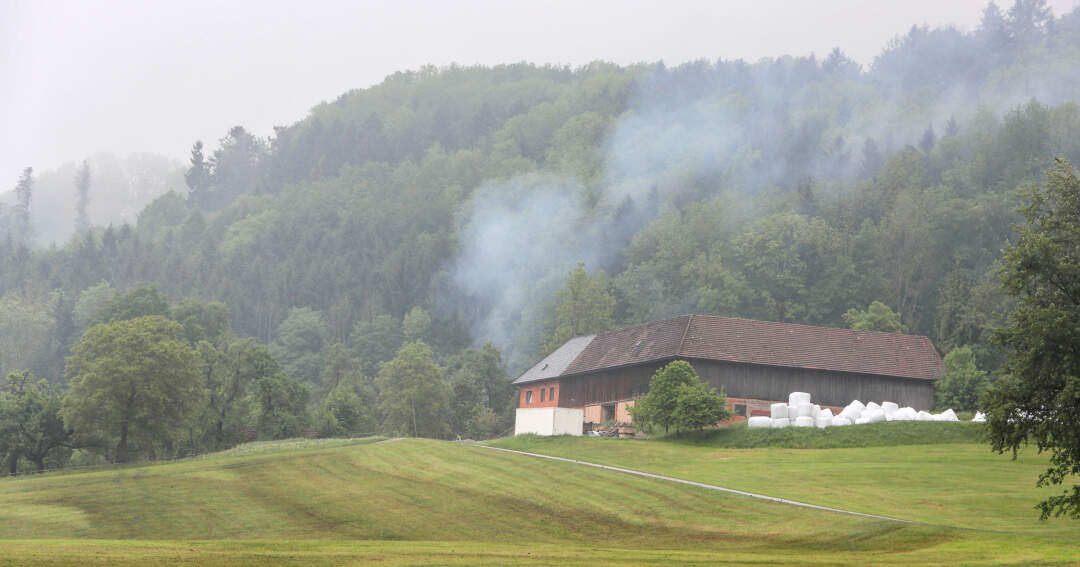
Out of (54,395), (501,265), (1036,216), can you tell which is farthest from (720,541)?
(501,265)

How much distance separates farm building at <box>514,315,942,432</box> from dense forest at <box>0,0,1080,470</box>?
5500 mm

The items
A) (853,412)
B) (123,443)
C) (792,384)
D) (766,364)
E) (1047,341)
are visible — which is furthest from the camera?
(792,384)

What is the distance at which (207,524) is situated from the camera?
32094mm

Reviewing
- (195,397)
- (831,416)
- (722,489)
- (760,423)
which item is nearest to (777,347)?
(831,416)

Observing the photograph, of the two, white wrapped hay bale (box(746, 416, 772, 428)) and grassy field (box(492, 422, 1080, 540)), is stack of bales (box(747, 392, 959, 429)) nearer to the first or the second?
white wrapped hay bale (box(746, 416, 772, 428))

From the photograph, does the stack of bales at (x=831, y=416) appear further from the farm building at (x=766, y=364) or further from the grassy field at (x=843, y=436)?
the farm building at (x=766, y=364)

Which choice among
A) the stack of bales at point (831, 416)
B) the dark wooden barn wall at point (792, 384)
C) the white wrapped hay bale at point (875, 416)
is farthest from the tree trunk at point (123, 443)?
the white wrapped hay bale at point (875, 416)

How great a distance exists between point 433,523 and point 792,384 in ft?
132

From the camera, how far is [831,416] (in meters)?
55.8

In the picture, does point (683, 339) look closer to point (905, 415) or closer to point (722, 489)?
point (905, 415)

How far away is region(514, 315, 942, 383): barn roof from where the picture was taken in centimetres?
6700

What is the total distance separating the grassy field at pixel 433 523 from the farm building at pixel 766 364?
2168 centimetres

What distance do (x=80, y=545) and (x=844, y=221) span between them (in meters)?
118

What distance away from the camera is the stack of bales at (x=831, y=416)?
2128 inches
